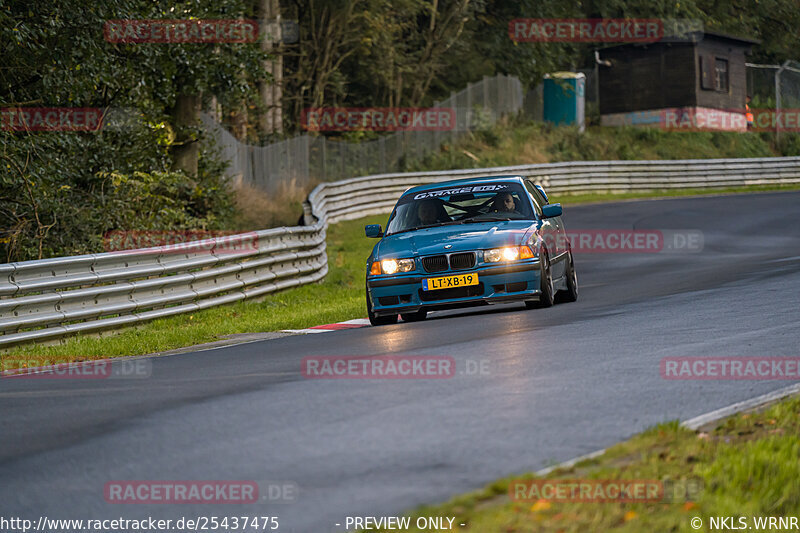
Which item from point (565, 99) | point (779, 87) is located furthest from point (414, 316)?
point (779, 87)

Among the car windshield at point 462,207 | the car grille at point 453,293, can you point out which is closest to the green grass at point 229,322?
the car windshield at point 462,207

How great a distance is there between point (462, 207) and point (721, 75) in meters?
48.0

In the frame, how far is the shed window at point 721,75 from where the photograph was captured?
5859 cm

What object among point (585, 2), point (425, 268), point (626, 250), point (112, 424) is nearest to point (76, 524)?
point (112, 424)

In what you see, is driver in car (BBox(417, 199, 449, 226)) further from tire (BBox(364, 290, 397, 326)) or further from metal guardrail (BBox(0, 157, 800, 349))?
metal guardrail (BBox(0, 157, 800, 349))

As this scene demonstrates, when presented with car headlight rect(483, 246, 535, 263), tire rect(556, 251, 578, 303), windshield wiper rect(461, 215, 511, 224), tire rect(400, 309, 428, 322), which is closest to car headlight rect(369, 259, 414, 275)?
car headlight rect(483, 246, 535, 263)

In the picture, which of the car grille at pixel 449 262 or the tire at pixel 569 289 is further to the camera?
the tire at pixel 569 289

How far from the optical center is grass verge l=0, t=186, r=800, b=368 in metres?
12.5

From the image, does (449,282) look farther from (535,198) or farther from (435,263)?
(535,198)

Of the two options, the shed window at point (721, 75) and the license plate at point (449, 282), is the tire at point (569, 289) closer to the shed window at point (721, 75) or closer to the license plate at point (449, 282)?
the license plate at point (449, 282)

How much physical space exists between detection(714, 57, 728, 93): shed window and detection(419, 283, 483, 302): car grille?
48.5 metres

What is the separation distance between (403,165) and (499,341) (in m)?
31.4

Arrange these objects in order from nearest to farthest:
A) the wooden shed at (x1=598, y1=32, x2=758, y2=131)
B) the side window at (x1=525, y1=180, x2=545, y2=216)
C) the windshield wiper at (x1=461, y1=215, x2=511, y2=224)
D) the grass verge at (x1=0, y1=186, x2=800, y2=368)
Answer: the grass verge at (x1=0, y1=186, x2=800, y2=368)
the windshield wiper at (x1=461, y1=215, x2=511, y2=224)
the side window at (x1=525, y1=180, x2=545, y2=216)
the wooden shed at (x1=598, y1=32, x2=758, y2=131)

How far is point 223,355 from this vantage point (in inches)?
439
